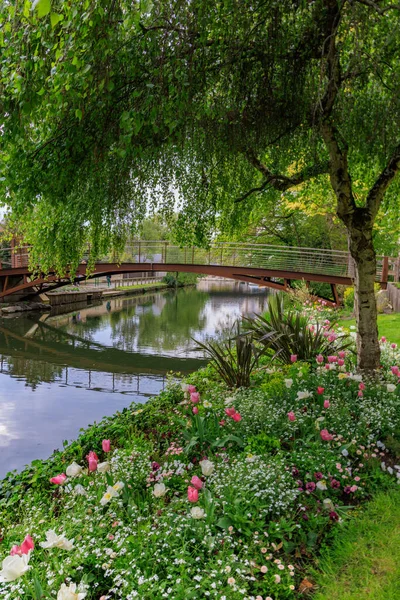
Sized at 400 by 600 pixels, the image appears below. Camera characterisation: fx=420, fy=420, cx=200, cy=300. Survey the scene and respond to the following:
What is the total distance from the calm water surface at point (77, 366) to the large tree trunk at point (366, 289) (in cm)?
423

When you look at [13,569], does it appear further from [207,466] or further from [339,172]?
[339,172]

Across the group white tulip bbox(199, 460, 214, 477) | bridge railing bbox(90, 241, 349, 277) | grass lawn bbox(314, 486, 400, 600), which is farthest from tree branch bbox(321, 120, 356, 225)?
bridge railing bbox(90, 241, 349, 277)

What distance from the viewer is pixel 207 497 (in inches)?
90.9

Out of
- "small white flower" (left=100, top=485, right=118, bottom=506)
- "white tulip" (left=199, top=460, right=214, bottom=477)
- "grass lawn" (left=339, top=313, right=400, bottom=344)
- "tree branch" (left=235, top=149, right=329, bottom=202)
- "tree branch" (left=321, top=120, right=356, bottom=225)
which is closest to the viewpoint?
"small white flower" (left=100, top=485, right=118, bottom=506)

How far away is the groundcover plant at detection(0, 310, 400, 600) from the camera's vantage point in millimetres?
1920

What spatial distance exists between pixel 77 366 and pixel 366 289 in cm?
892

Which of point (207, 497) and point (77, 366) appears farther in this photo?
point (77, 366)

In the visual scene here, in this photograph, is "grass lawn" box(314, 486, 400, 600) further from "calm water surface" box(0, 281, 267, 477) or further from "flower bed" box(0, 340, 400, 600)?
"calm water surface" box(0, 281, 267, 477)

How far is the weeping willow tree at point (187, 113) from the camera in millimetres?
2736

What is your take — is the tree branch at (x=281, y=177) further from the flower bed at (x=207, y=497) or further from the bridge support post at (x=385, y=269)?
the bridge support post at (x=385, y=269)

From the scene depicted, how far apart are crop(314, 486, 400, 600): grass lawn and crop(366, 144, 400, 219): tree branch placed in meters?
2.89

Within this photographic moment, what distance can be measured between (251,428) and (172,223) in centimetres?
208

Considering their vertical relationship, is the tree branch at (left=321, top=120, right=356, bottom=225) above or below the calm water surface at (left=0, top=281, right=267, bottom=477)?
above

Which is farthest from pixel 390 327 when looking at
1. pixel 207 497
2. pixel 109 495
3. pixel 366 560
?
pixel 109 495
